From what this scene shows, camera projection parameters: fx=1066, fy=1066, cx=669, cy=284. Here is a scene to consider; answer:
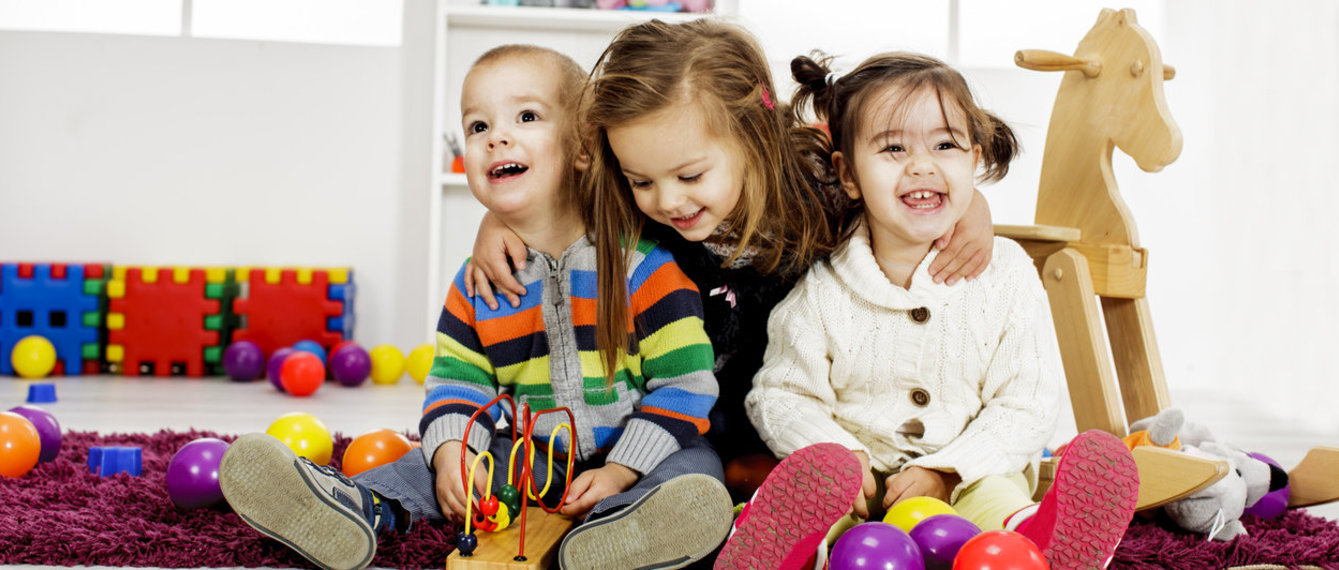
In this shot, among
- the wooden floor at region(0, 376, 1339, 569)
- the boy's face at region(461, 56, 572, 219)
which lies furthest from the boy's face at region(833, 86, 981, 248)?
the wooden floor at region(0, 376, 1339, 569)

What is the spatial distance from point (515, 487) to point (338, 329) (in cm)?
202

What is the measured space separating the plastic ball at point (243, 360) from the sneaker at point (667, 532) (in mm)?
2052

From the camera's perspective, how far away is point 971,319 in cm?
130

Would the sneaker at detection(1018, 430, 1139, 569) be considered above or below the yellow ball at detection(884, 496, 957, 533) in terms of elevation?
above

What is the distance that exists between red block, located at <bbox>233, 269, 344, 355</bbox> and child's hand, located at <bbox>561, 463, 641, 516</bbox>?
6.59ft

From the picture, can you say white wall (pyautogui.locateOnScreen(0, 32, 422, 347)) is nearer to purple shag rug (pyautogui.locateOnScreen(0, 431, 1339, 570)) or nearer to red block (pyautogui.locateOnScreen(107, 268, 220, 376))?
red block (pyautogui.locateOnScreen(107, 268, 220, 376))

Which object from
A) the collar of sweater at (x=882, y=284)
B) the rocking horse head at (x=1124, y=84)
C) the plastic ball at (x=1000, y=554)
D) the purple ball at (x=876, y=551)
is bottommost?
the purple ball at (x=876, y=551)

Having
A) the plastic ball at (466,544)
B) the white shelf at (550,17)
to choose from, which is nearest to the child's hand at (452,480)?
the plastic ball at (466,544)

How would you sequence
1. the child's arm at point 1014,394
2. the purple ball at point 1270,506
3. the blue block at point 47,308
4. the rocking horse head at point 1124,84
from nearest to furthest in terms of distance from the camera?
the child's arm at point 1014,394 → the purple ball at point 1270,506 → the rocking horse head at point 1124,84 → the blue block at point 47,308

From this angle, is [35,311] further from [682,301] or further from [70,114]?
[682,301]

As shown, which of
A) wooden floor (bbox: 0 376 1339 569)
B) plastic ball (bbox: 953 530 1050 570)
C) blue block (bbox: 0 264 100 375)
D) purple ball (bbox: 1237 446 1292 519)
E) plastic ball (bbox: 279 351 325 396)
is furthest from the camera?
blue block (bbox: 0 264 100 375)

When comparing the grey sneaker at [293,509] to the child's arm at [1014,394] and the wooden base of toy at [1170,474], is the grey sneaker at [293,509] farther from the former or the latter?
the wooden base of toy at [1170,474]

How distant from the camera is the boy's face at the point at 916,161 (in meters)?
1.26

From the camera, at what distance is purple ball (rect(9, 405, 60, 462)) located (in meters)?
1.53
